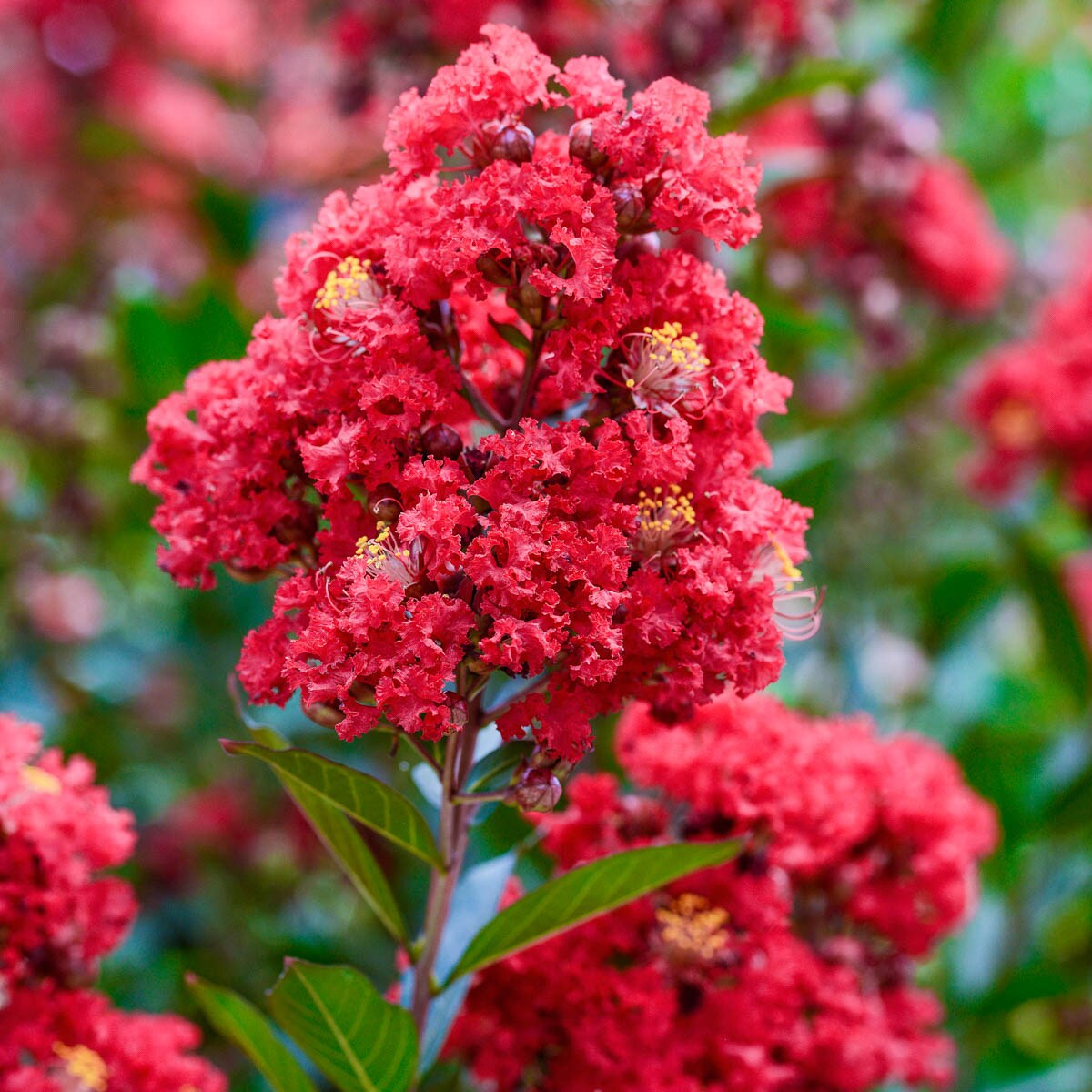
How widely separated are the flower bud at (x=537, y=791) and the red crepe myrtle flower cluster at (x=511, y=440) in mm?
55

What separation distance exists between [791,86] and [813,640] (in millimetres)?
1034

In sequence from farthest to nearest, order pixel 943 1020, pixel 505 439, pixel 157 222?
pixel 157 222 < pixel 943 1020 < pixel 505 439

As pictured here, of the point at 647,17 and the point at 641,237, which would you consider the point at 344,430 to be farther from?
the point at 647,17

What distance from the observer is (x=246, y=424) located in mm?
967

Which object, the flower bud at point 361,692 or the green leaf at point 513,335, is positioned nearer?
the flower bud at point 361,692

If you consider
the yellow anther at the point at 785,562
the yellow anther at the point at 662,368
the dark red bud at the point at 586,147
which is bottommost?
the yellow anther at the point at 785,562

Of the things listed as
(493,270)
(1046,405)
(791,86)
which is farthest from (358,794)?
(1046,405)

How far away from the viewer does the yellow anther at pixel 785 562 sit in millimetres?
998

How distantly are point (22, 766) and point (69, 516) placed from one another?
4.29ft

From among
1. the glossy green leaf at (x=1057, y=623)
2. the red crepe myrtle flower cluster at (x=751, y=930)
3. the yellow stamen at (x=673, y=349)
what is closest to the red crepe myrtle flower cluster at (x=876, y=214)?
the glossy green leaf at (x=1057, y=623)

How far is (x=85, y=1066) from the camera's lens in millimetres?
1085

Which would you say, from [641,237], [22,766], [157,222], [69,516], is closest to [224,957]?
[69,516]

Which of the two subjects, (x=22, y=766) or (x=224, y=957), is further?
(x=224, y=957)

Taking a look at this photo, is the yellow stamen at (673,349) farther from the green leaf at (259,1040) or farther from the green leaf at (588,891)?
the green leaf at (259,1040)
